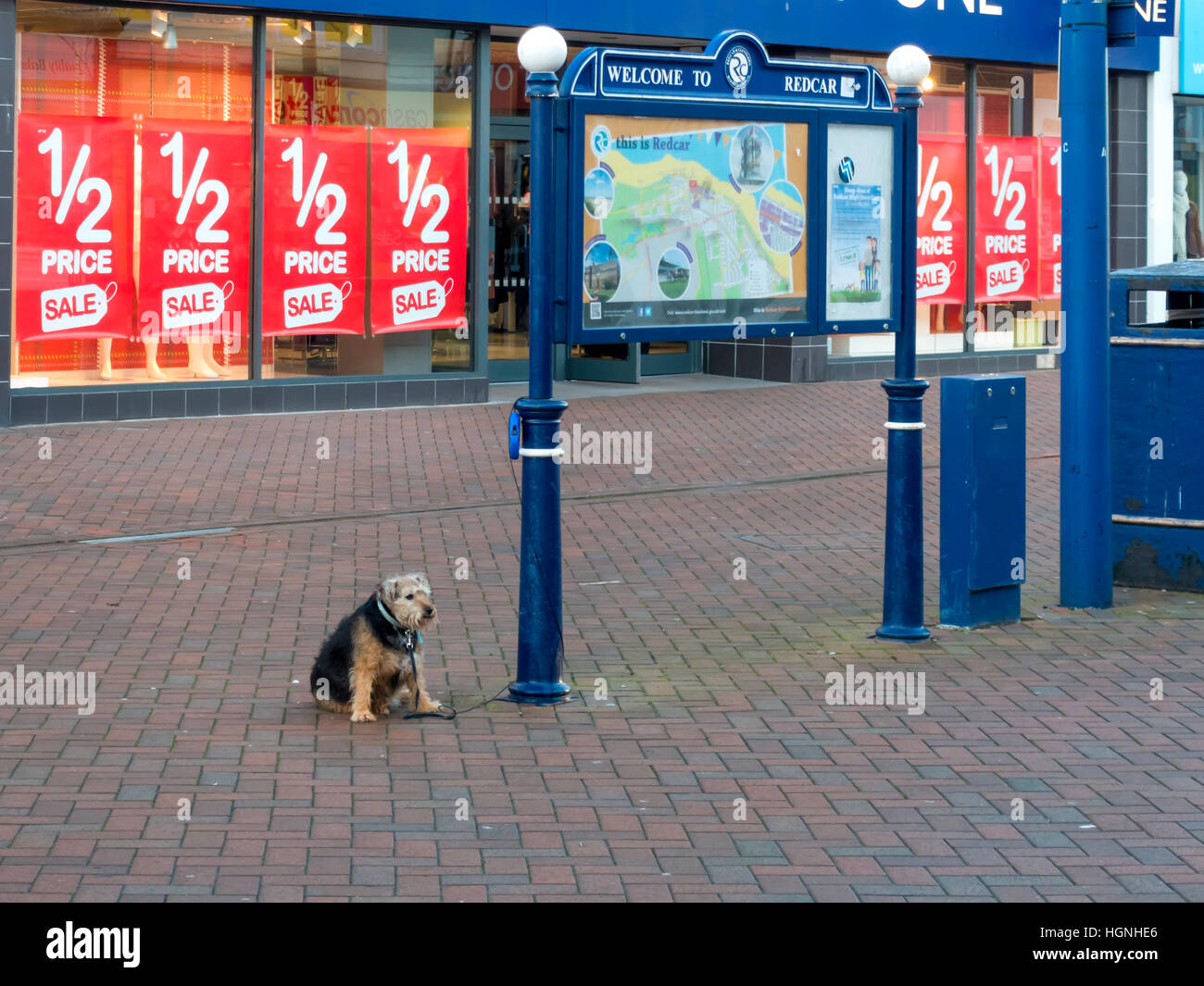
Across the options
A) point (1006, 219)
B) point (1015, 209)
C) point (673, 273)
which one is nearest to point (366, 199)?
point (1006, 219)

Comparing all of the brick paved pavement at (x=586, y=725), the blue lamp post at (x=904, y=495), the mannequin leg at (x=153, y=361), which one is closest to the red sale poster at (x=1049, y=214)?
the brick paved pavement at (x=586, y=725)

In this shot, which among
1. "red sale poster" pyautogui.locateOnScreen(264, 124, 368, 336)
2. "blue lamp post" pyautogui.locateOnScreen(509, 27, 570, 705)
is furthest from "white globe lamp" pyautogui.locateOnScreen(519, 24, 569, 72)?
"red sale poster" pyautogui.locateOnScreen(264, 124, 368, 336)

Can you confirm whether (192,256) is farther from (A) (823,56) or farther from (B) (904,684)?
(B) (904,684)

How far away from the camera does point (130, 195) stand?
1508cm

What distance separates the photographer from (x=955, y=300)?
802 inches

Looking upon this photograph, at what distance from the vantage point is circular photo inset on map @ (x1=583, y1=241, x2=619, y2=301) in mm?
7410

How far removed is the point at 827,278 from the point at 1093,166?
1649 mm

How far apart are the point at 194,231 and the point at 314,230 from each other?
1.18 meters

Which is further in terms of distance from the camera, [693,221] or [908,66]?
[908,66]

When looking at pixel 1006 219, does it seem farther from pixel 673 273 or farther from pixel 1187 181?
pixel 673 273

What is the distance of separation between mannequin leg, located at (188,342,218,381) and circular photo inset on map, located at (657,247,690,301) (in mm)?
8652

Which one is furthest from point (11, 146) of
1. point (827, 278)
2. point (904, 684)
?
point (904, 684)

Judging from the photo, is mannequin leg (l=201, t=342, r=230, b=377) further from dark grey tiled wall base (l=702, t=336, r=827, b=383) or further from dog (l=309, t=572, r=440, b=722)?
dog (l=309, t=572, r=440, b=722)

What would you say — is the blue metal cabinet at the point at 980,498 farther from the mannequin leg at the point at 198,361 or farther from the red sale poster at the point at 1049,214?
the red sale poster at the point at 1049,214
